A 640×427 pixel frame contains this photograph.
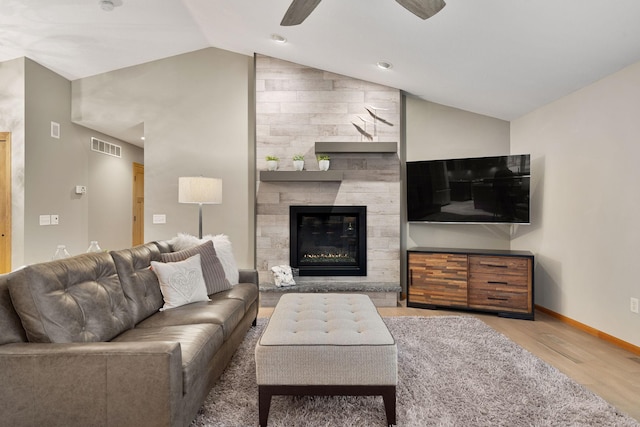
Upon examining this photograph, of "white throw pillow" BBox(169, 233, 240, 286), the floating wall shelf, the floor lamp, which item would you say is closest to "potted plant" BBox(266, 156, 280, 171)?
the floating wall shelf

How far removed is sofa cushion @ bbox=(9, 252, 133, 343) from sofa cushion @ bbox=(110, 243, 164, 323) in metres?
0.09

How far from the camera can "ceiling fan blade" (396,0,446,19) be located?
7.26 ft

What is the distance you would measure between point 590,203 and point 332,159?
9.00ft

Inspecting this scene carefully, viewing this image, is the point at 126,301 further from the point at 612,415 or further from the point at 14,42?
the point at 14,42

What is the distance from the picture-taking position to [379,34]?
3.38 metres

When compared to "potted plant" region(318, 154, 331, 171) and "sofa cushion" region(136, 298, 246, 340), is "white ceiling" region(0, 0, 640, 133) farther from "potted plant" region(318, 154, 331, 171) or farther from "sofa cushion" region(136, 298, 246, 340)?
"sofa cushion" region(136, 298, 246, 340)

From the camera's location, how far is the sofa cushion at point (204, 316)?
2332mm

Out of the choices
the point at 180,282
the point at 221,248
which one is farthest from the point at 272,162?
the point at 180,282

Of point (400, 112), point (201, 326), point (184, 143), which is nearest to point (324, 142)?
point (400, 112)

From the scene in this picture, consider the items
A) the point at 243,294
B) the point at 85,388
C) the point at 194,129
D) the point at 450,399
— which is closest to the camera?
the point at 85,388

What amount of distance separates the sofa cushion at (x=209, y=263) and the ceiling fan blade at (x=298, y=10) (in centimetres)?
193

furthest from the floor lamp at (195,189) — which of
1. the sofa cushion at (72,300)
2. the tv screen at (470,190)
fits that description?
the tv screen at (470,190)

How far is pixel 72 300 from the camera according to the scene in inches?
72.9

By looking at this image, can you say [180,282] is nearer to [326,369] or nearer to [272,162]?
[326,369]
